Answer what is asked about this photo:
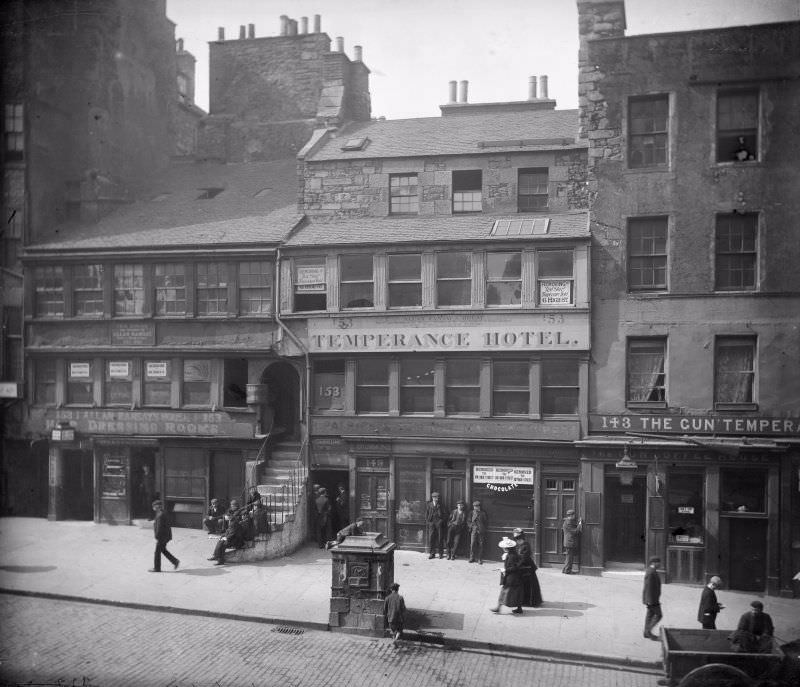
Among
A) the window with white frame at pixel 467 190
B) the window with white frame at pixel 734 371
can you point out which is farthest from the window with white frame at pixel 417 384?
the window with white frame at pixel 734 371

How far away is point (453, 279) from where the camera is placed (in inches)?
861

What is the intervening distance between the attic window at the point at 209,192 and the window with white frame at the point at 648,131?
14372 millimetres

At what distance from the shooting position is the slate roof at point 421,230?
21297mm

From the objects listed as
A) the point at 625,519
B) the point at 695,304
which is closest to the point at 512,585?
the point at 625,519

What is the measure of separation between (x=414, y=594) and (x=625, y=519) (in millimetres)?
6557

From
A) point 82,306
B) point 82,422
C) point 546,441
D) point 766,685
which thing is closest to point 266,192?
point 82,306

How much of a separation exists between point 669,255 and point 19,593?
18257mm

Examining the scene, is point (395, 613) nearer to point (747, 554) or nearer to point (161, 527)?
point (161, 527)

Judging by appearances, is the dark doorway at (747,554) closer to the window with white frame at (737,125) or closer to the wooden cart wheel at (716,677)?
the wooden cart wheel at (716,677)

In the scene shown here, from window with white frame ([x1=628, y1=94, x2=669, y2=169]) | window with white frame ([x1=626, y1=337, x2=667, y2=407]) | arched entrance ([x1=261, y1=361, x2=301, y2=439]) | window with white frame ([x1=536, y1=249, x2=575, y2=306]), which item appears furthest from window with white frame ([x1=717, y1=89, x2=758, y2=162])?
arched entrance ([x1=261, y1=361, x2=301, y2=439])

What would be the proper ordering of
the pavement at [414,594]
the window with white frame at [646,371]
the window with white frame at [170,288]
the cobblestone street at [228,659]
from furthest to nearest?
the window with white frame at [170,288] < the window with white frame at [646,371] < the pavement at [414,594] < the cobblestone street at [228,659]

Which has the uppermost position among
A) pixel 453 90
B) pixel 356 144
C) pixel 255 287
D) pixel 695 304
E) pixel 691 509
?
pixel 453 90

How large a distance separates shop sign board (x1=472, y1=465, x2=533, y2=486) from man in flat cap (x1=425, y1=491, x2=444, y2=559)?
4.14 feet

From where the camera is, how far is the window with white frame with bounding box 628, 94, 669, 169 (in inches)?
814
